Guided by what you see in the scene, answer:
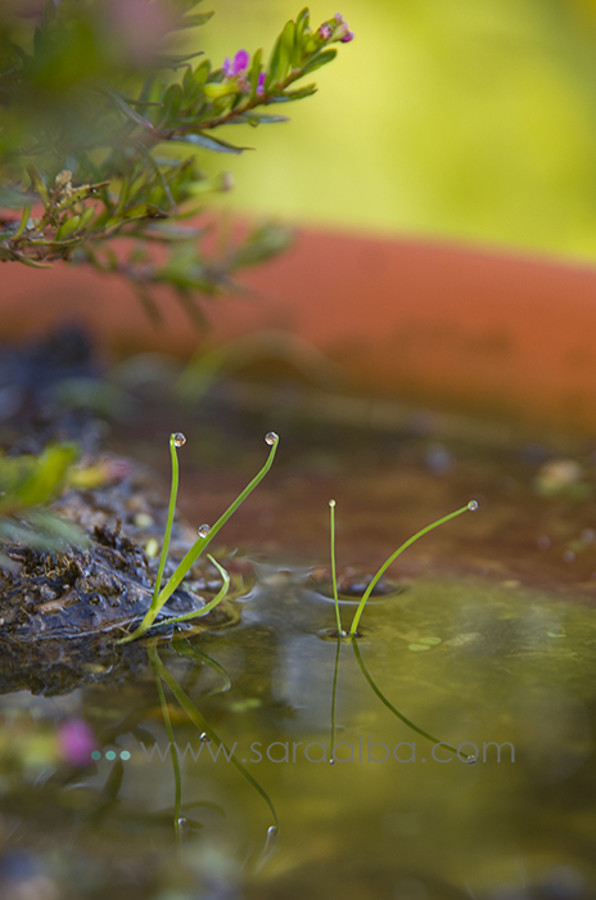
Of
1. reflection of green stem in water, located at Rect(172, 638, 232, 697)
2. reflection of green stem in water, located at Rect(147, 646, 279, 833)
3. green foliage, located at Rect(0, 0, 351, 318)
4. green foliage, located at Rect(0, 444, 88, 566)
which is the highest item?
green foliage, located at Rect(0, 0, 351, 318)

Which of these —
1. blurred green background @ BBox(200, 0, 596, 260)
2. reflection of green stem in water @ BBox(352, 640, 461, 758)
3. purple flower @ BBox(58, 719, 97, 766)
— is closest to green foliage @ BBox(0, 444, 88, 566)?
purple flower @ BBox(58, 719, 97, 766)

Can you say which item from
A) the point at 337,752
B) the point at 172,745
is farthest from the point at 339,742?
the point at 172,745

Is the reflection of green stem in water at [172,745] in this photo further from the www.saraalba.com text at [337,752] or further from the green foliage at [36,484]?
the green foliage at [36,484]

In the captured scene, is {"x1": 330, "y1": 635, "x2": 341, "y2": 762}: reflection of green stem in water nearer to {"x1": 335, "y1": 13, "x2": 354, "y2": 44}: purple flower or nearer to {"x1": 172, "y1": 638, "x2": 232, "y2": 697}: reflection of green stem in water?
{"x1": 172, "y1": 638, "x2": 232, "y2": 697}: reflection of green stem in water

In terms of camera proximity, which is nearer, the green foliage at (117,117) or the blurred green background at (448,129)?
the green foliage at (117,117)

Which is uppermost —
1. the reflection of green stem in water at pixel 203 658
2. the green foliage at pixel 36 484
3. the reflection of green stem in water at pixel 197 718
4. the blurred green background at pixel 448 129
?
the green foliage at pixel 36 484

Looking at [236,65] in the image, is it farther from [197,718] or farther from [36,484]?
[197,718]

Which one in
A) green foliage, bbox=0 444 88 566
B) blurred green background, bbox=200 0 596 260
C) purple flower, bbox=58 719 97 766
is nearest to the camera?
green foliage, bbox=0 444 88 566

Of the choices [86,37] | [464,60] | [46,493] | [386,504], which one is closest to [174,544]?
[386,504]

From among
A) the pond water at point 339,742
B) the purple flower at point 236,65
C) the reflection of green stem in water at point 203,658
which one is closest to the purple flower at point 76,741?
the pond water at point 339,742
